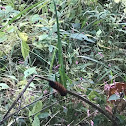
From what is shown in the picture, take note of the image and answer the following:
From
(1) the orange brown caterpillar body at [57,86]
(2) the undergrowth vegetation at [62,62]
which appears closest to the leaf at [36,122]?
(2) the undergrowth vegetation at [62,62]

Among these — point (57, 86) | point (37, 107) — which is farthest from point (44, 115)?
point (57, 86)

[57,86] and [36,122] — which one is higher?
[57,86]

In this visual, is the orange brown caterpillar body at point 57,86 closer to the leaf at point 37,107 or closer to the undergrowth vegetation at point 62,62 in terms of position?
the undergrowth vegetation at point 62,62

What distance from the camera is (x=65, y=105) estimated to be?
96 cm

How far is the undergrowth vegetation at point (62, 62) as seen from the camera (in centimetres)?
92

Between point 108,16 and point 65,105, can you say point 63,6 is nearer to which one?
point 108,16

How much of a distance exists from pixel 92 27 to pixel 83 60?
322mm

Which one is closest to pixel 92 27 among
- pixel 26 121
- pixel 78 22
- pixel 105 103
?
pixel 78 22

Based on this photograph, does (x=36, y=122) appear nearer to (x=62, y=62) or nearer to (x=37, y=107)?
(x=37, y=107)

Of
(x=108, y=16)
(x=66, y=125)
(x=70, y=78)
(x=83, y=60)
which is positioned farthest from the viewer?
(x=108, y=16)

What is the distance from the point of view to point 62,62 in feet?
2.90

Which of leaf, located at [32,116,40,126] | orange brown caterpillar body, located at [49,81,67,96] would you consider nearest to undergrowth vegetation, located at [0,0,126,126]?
leaf, located at [32,116,40,126]

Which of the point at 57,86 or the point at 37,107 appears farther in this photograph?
the point at 37,107

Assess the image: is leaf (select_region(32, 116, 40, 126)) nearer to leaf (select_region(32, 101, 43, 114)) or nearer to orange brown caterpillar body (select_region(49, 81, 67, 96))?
leaf (select_region(32, 101, 43, 114))
